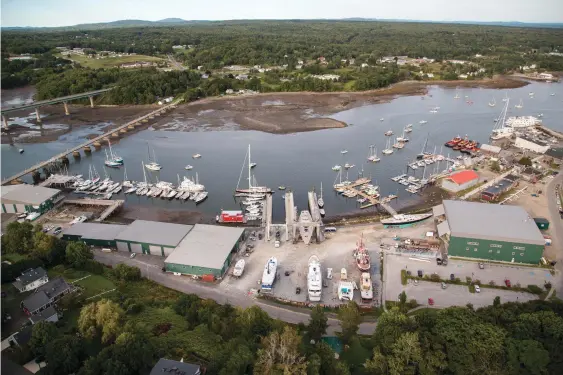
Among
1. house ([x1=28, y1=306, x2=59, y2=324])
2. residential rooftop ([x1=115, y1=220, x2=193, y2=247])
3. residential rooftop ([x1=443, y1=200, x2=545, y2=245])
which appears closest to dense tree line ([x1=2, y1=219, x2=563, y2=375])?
house ([x1=28, y1=306, x2=59, y2=324])

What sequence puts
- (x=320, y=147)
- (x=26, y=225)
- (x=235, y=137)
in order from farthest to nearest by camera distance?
1. (x=235, y=137)
2. (x=320, y=147)
3. (x=26, y=225)

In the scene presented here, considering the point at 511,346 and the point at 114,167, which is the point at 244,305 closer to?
the point at 511,346

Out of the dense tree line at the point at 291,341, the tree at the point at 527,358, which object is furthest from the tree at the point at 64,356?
the tree at the point at 527,358

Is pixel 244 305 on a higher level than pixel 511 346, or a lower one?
lower

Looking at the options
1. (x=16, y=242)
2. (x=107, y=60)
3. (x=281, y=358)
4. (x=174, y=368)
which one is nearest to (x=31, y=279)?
(x=16, y=242)

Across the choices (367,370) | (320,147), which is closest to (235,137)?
(320,147)

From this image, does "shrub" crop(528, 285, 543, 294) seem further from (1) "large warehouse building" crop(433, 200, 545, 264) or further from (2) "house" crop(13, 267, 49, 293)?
(2) "house" crop(13, 267, 49, 293)
